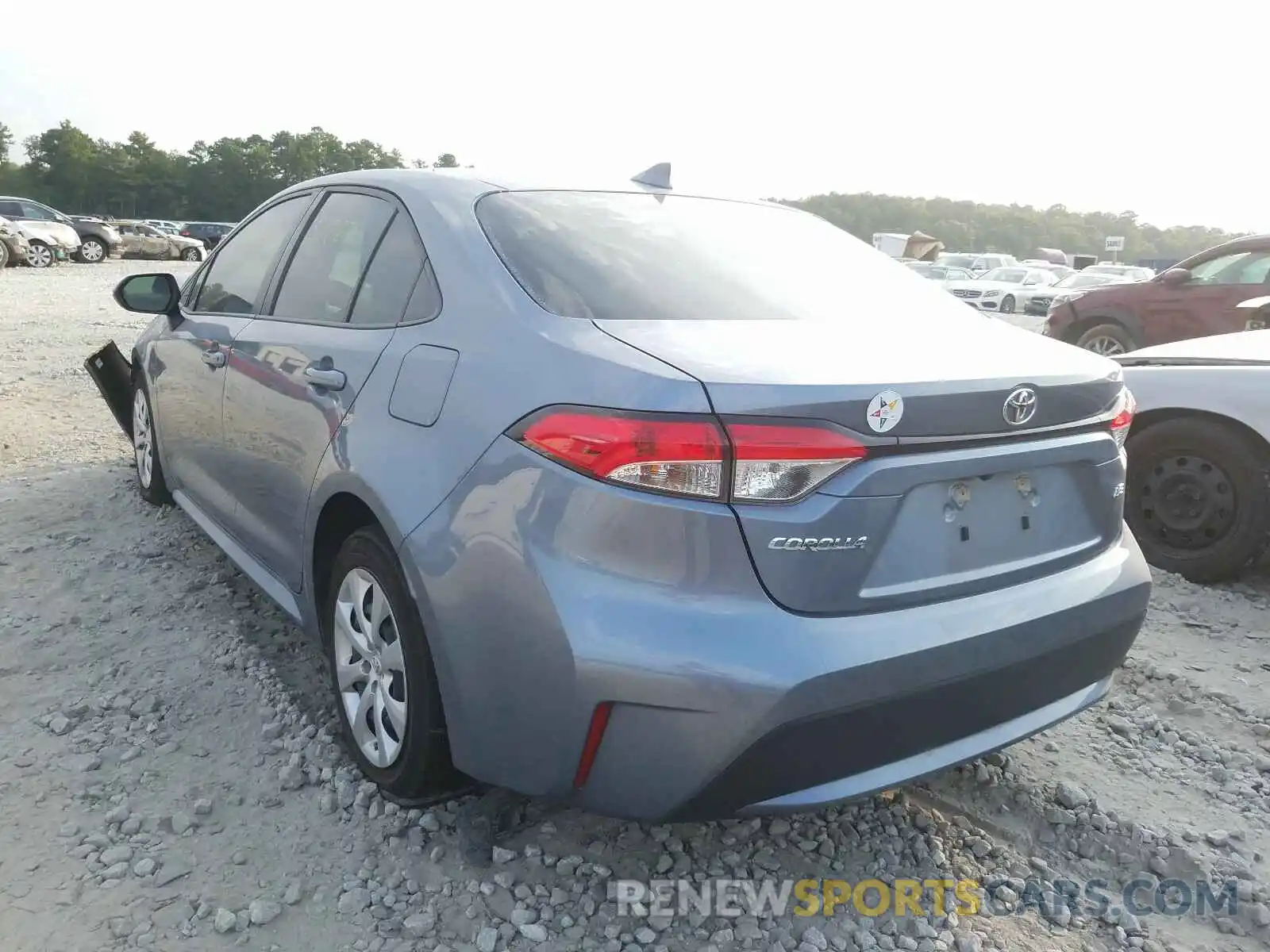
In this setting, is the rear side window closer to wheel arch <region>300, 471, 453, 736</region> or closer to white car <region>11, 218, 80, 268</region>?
wheel arch <region>300, 471, 453, 736</region>

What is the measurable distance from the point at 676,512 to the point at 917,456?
496 millimetres

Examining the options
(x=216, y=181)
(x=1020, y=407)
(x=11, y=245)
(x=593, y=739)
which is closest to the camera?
(x=593, y=739)

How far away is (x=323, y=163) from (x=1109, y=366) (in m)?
95.4

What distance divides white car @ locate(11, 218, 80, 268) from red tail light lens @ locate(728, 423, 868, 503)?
25.2 meters

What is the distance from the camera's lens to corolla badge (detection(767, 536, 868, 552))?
5.93 feet

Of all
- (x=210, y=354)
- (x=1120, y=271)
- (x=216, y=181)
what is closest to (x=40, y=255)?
(x=210, y=354)

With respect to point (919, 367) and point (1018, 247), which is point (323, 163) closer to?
point (1018, 247)

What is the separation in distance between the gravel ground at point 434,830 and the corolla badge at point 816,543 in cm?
93

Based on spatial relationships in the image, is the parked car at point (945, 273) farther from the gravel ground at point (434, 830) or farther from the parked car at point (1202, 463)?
the gravel ground at point (434, 830)

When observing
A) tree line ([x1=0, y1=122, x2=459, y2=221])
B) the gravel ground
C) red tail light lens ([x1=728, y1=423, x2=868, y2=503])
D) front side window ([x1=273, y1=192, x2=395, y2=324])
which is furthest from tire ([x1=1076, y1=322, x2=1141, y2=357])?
tree line ([x1=0, y1=122, x2=459, y2=221])

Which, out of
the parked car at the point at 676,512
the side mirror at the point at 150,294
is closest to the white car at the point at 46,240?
the side mirror at the point at 150,294

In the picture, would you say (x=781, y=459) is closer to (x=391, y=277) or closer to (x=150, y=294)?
(x=391, y=277)

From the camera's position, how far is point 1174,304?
8.68 meters

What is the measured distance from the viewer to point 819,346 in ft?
6.81
